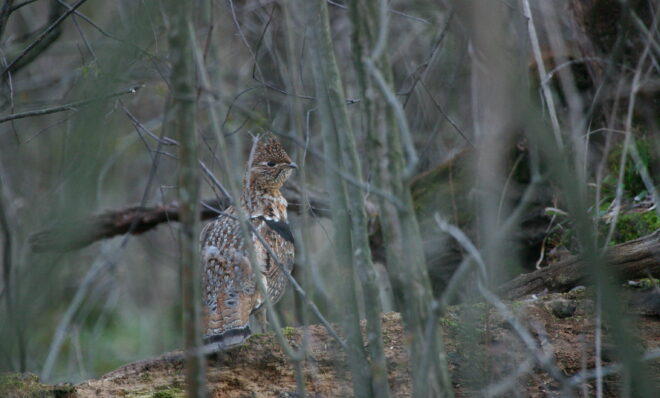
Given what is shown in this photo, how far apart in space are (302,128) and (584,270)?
1.92 m

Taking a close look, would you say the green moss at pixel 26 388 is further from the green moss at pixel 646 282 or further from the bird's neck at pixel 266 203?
the green moss at pixel 646 282

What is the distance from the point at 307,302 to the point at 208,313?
74.1 inches

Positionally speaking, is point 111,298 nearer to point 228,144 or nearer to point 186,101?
point 228,144

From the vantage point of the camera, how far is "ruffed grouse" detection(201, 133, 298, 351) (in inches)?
175

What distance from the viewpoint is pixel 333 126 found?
10.0 feet

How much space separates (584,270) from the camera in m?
4.53

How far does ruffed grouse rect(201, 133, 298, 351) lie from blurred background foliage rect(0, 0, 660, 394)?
35 centimetres

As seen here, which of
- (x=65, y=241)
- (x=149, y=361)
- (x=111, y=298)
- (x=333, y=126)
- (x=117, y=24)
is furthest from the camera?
(x=111, y=298)

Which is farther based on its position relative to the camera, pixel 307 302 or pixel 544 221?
pixel 544 221

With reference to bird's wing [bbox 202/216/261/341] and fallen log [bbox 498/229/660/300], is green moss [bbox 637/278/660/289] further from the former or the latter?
bird's wing [bbox 202/216/261/341]

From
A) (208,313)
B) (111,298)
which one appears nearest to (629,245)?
(208,313)

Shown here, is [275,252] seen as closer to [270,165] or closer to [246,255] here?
[246,255]

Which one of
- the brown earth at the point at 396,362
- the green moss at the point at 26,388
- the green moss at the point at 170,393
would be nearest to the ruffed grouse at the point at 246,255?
the brown earth at the point at 396,362

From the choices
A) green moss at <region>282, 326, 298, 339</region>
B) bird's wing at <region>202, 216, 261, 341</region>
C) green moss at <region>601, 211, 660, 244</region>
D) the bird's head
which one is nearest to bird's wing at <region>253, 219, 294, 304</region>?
bird's wing at <region>202, 216, 261, 341</region>
